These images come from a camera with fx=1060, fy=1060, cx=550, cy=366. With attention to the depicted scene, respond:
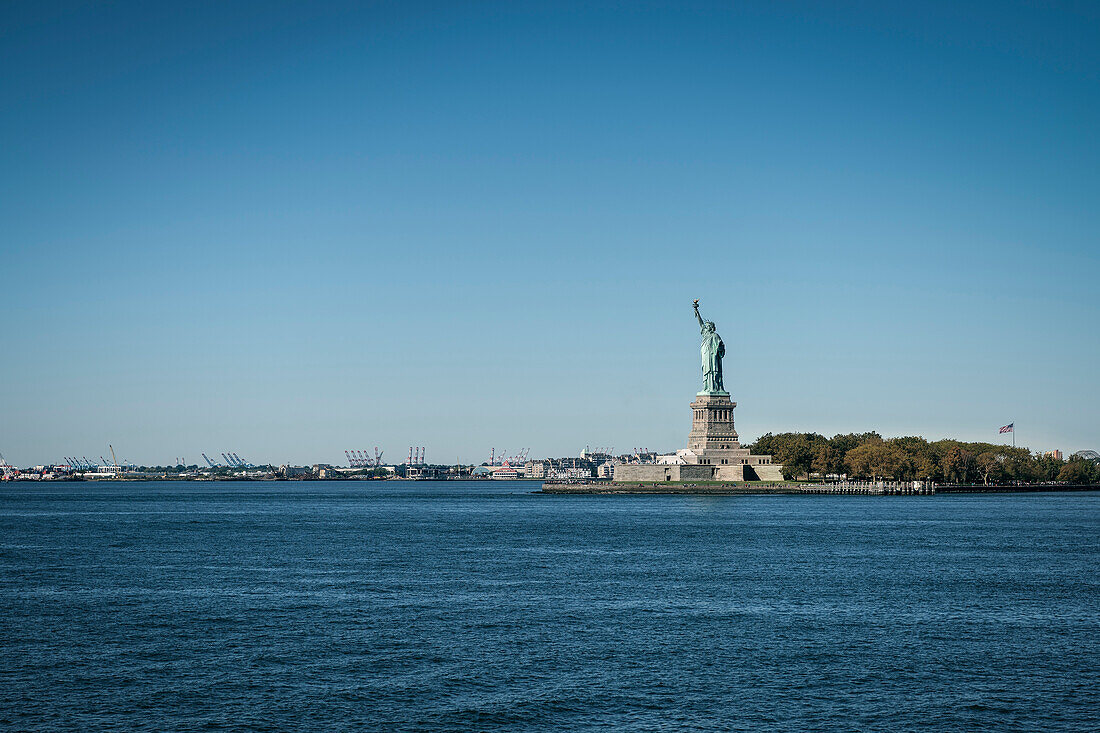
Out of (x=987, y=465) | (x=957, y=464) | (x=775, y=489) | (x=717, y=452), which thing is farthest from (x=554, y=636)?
(x=987, y=465)

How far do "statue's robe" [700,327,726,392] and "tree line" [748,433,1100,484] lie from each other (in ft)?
57.1

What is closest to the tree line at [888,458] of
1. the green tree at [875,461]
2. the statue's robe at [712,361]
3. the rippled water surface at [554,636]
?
the green tree at [875,461]

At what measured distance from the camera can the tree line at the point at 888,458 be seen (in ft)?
554

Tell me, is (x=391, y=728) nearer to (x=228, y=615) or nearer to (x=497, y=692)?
(x=497, y=692)

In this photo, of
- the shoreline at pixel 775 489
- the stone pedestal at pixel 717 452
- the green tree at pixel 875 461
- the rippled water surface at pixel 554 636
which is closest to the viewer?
the rippled water surface at pixel 554 636

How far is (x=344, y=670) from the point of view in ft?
102

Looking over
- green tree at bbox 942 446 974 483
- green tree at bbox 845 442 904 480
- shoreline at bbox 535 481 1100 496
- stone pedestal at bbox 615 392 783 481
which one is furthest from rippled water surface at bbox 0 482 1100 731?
green tree at bbox 942 446 974 483

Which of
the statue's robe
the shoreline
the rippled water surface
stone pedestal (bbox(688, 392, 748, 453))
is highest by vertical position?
the statue's robe

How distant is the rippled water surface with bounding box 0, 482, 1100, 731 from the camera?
88.2 ft

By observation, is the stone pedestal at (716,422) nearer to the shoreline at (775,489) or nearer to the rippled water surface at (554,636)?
the shoreline at (775,489)

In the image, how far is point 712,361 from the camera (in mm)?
165500

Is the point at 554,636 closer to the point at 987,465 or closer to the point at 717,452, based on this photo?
the point at 717,452

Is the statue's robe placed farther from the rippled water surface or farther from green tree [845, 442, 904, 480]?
the rippled water surface

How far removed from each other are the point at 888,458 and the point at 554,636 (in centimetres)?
14242
